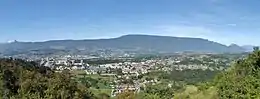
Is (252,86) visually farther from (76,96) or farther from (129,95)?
(129,95)

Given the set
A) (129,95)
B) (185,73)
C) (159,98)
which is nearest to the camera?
(159,98)

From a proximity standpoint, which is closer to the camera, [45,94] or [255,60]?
[45,94]

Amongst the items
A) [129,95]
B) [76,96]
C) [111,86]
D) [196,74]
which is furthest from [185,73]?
[76,96]

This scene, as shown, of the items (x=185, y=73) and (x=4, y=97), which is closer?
(x=4, y=97)

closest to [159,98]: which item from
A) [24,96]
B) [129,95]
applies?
[129,95]

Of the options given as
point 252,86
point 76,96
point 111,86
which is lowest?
point 111,86

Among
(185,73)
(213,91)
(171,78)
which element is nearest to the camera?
(213,91)

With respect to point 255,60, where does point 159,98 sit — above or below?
below

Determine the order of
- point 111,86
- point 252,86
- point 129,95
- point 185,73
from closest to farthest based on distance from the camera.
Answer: point 252,86, point 129,95, point 111,86, point 185,73

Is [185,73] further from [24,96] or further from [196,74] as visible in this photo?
[24,96]
